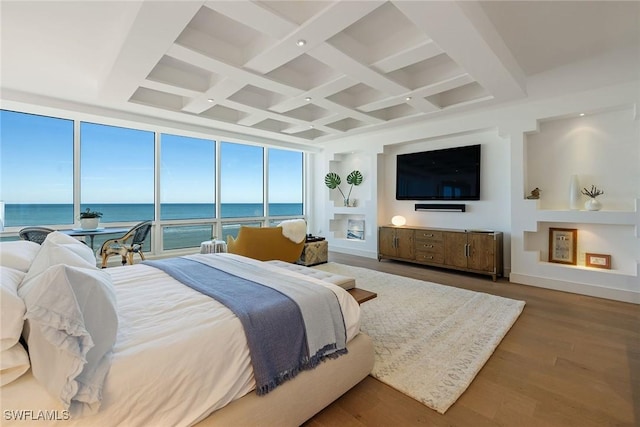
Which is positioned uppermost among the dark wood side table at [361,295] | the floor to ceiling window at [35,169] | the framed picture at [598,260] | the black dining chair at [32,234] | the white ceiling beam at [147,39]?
the white ceiling beam at [147,39]

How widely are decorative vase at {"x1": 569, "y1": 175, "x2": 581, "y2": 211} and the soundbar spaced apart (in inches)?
Answer: 59.4

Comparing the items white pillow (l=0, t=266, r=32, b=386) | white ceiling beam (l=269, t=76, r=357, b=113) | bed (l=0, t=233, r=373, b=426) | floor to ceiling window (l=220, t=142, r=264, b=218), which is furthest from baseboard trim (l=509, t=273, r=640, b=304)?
floor to ceiling window (l=220, t=142, r=264, b=218)

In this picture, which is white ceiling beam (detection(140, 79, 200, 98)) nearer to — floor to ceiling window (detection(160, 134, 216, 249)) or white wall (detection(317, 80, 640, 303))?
floor to ceiling window (detection(160, 134, 216, 249))

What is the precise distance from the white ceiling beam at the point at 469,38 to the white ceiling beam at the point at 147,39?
1662 millimetres

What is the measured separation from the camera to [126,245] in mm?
4559

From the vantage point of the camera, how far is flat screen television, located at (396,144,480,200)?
5.07 metres

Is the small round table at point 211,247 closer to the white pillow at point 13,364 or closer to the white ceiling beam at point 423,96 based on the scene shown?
the white ceiling beam at point 423,96

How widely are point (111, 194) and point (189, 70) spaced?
10.9 feet

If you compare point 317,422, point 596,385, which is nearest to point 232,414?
point 317,422

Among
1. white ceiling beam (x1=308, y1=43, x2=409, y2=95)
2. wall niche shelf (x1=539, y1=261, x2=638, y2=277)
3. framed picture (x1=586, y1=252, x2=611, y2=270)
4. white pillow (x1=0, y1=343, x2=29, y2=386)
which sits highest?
white ceiling beam (x1=308, y1=43, x2=409, y2=95)

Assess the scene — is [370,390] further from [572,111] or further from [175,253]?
[175,253]

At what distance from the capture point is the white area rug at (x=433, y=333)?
1.98m

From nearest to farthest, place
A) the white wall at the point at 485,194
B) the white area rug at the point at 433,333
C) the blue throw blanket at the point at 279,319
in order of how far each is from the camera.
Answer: the blue throw blanket at the point at 279,319 → the white area rug at the point at 433,333 → the white wall at the point at 485,194

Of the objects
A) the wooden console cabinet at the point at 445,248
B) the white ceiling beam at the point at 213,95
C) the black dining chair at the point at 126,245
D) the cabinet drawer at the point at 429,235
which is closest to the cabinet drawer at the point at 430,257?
the wooden console cabinet at the point at 445,248
